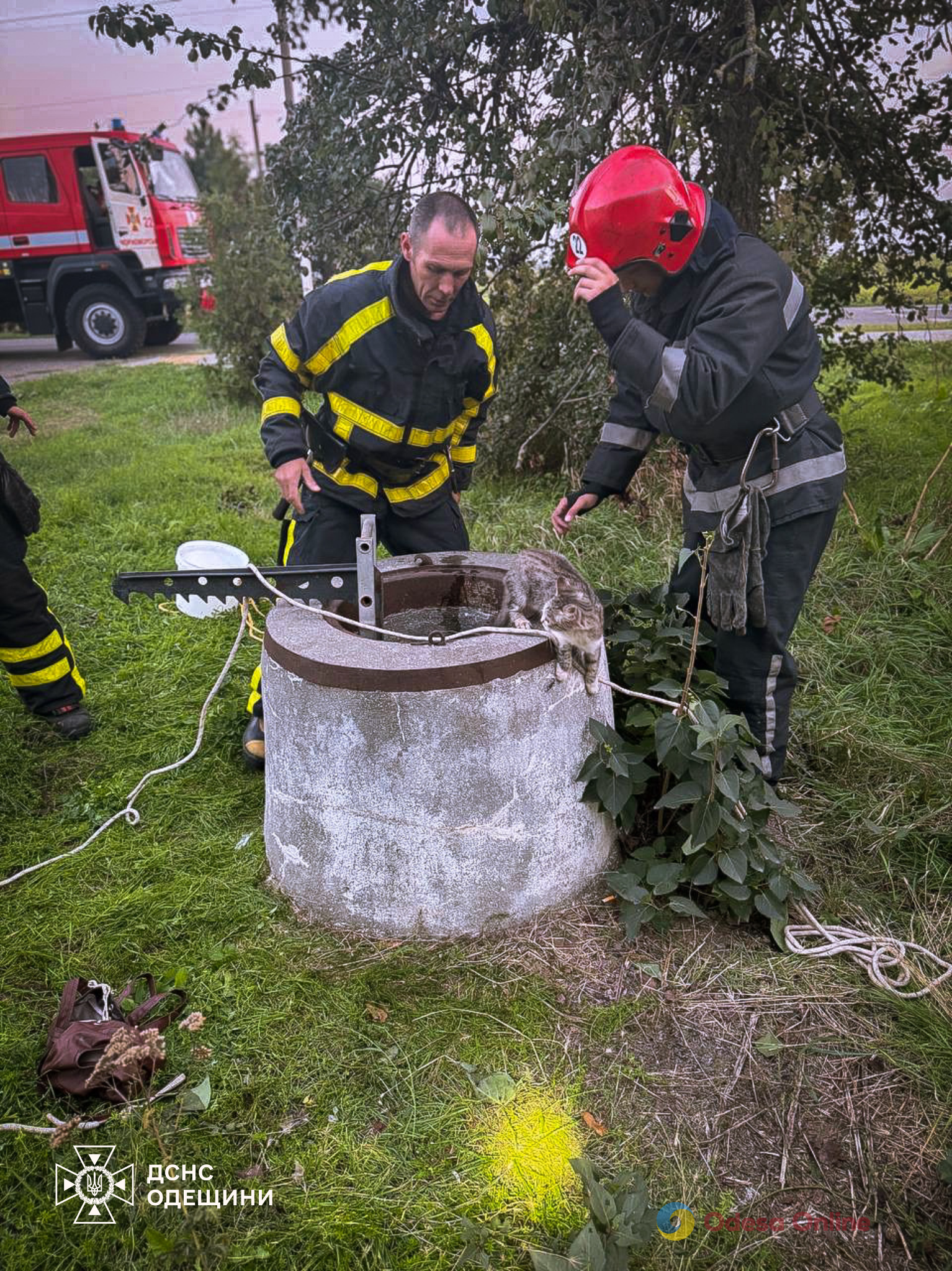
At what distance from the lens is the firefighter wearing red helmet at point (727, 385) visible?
8.48ft

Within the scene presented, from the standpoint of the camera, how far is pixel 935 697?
390cm

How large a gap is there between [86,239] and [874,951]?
44.1ft

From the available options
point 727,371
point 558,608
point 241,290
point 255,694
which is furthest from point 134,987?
point 241,290

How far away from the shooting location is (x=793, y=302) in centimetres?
278

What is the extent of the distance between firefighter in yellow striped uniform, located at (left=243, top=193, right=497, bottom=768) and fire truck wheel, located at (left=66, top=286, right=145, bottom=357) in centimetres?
1142

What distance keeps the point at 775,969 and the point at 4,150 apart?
14.2 m

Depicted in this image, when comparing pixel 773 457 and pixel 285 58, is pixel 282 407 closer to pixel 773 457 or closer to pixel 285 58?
pixel 773 457

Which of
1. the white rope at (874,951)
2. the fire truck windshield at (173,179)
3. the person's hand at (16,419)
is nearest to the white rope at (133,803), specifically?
the person's hand at (16,419)

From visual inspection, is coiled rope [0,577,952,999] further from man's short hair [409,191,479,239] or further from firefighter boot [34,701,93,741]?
firefighter boot [34,701,93,741]

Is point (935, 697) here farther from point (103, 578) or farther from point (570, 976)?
point (103, 578)

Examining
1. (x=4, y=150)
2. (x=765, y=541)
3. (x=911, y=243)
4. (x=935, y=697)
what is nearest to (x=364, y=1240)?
(x=765, y=541)

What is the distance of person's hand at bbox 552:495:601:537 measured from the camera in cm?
325

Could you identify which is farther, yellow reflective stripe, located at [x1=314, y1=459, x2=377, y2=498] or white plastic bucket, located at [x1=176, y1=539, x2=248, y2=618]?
white plastic bucket, located at [x1=176, y1=539, x2=248, y2=618]

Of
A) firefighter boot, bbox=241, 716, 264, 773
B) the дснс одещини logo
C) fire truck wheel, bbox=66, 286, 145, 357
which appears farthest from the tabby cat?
fire truck wheel, bbox=66, 286, 145, 357
